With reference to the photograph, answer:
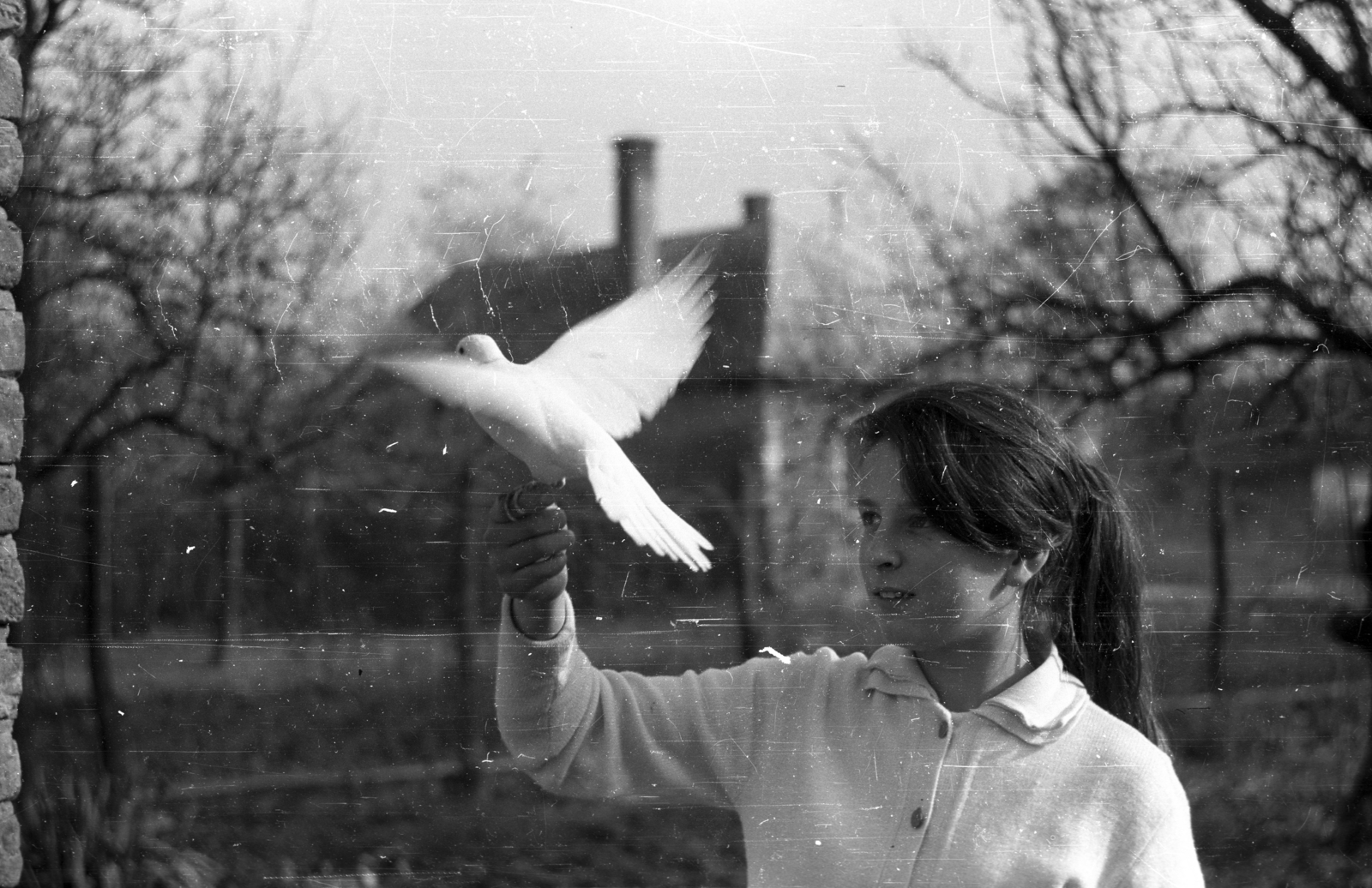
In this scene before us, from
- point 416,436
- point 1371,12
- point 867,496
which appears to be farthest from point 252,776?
point 1371,12

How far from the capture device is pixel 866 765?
125 cm

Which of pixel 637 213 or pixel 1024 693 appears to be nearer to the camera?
pixel 1024 693

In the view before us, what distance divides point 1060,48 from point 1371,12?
379mm

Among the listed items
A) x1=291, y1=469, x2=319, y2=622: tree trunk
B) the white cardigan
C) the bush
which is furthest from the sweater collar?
the bush

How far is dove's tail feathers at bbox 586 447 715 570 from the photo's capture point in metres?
1.27

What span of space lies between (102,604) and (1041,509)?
1090mm

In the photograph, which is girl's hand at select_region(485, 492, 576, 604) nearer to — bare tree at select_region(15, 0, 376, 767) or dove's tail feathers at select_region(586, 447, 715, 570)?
dove's tail feathers at select_region(586, 447, 715, 570)

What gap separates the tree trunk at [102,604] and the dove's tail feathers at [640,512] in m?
0.59

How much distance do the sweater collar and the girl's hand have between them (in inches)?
14.6

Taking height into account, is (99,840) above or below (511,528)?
below

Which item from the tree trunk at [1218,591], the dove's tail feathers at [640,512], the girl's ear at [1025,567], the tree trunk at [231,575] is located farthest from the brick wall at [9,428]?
the tree trunk at [1218,591]

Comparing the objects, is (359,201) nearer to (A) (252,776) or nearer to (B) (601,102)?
(B) (601,102)

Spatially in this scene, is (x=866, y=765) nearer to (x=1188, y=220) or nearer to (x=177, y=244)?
(x=1188, y=220)

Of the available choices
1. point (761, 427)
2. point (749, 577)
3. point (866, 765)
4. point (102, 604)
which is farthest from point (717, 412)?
point (102, 604)
